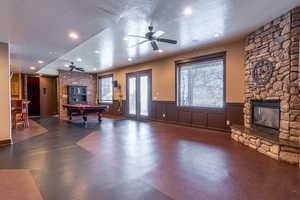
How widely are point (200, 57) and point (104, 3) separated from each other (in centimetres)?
429

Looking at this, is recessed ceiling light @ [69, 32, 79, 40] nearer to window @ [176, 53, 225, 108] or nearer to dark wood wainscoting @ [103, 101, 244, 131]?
window @ [176, 53, 225, 108]

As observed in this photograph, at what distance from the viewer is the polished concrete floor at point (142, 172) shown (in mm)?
2086

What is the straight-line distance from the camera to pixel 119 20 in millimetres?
3475

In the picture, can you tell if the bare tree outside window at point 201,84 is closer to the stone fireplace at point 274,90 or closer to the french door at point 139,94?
the stone fireplace at point 274,90

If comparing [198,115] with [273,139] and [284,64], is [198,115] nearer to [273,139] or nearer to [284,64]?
[273,139]

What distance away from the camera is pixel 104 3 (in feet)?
8.13

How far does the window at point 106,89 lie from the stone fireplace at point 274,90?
7.88 metres

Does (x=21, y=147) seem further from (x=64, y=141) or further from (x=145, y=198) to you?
(x=145, y=198)

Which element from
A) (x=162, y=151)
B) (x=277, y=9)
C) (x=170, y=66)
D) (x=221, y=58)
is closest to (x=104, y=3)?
(x=162, y=151)

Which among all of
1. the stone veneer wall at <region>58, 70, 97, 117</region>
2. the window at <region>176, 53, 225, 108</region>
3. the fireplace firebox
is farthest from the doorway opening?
the fireplace firebox

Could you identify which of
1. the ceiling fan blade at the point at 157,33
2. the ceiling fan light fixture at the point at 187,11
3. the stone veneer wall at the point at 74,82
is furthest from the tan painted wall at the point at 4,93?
the stone veneer wall at the point at 74,82

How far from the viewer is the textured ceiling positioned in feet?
8.76

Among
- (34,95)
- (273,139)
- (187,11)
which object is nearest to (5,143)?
(187,11)

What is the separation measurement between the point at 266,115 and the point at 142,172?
3.39 metres
